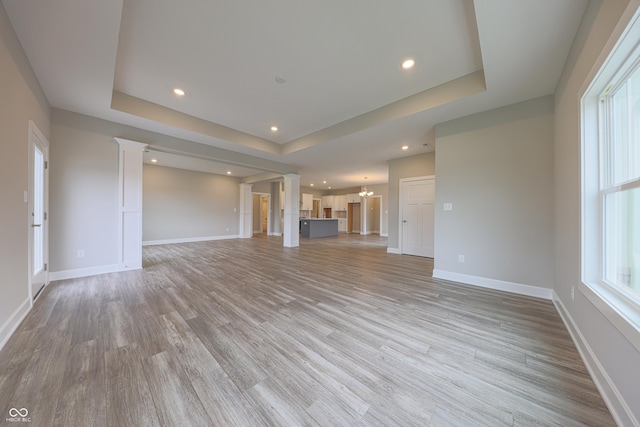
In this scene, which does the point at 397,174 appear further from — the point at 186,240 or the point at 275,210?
the point at 186,240

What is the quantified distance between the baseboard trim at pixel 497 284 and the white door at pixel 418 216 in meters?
1.84

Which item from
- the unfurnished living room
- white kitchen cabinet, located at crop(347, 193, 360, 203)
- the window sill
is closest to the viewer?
the window sill

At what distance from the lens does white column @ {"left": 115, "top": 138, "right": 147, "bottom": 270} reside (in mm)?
3803

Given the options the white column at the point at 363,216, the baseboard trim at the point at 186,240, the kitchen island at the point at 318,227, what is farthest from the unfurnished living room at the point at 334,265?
the white column at the point at 363,216

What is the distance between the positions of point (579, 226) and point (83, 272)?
20.6ft

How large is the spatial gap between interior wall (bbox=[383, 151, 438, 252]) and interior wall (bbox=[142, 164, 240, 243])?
629cm

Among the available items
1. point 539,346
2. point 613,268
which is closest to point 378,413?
point 539,346

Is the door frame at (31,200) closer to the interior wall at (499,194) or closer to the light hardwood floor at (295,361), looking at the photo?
the light hardwood floor at (295,361)

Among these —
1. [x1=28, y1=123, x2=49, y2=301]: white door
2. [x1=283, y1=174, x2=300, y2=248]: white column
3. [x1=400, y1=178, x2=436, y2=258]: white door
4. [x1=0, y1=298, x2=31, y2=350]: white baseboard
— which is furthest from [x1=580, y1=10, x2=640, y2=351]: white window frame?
[x1=283, y1=174, x2=300, y2=248]: white column

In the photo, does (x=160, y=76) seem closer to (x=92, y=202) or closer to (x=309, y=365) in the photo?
(x=92, y=202)

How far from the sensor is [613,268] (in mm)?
1505

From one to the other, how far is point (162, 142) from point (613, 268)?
19.7ft

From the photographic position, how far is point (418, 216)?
5.49 meters

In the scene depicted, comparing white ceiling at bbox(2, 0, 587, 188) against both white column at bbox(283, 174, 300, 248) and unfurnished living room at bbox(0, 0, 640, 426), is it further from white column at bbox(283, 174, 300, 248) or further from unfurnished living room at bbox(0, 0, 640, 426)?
white column at bbox(283, 174, 300, 248)
